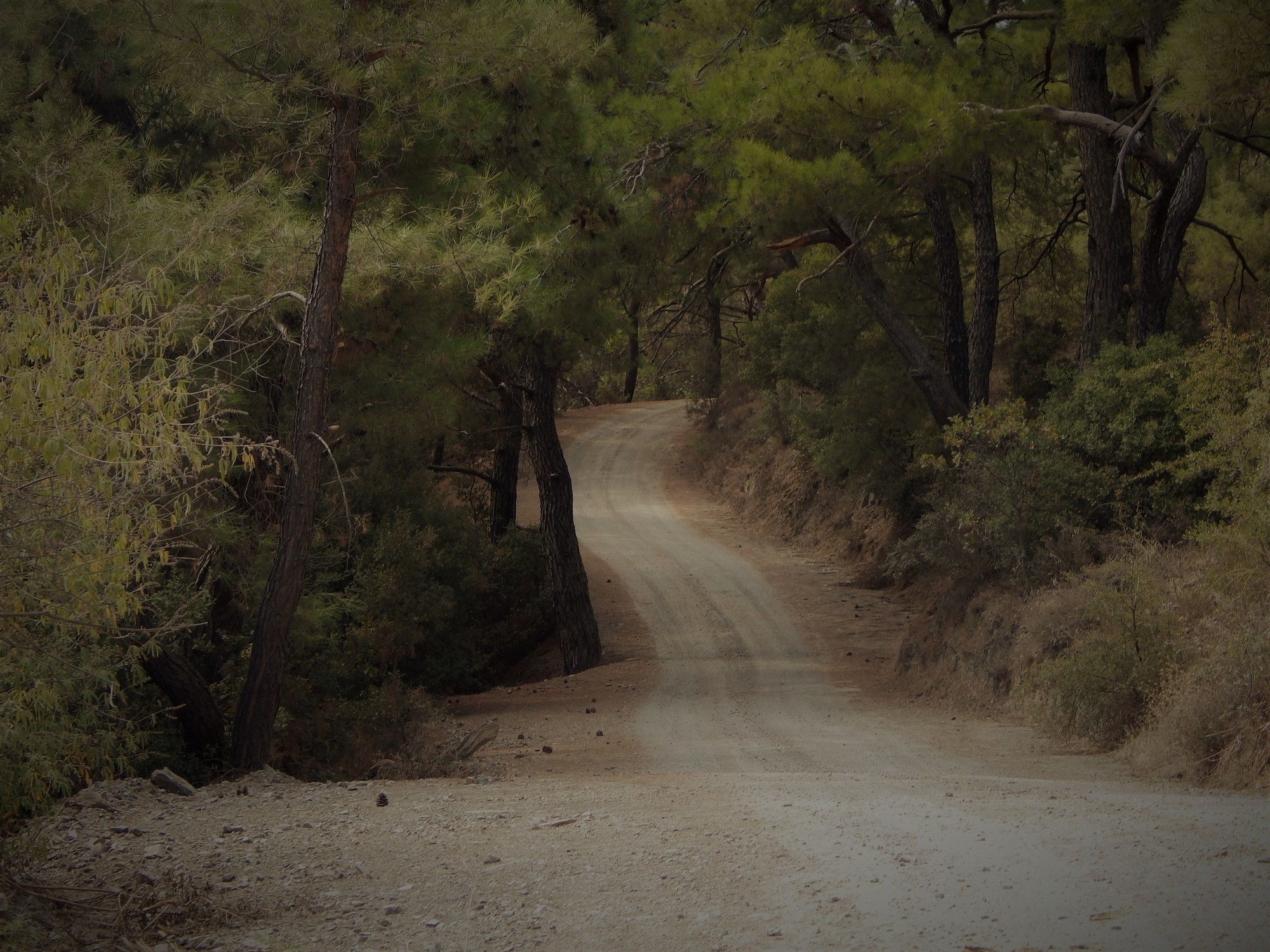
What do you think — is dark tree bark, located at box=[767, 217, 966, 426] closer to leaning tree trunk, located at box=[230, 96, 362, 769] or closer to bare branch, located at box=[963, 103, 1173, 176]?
bare branch, located at box=[963, 103, 1173, 176]

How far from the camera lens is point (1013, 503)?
1363cm

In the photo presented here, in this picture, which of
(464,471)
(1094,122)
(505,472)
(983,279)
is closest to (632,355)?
(505,472)

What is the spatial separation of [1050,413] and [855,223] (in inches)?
144

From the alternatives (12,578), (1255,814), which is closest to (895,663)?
(1255,814)

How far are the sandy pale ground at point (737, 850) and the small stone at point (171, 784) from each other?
11 cm

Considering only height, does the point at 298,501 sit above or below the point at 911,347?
below

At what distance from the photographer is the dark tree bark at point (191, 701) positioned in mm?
9844

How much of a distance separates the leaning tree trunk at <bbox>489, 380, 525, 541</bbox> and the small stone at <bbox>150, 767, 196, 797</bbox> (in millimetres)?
13328

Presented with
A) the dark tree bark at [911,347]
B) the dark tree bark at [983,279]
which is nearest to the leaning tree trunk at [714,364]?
the dark tree bark at [983,279]

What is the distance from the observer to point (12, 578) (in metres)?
5.20

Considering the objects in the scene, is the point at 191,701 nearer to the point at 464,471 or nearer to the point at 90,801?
the point at 90,801

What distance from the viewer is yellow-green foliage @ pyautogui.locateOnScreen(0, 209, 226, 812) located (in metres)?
4.98

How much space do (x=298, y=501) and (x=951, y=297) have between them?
12.2 meters

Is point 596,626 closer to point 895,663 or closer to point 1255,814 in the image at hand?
point 895,663
